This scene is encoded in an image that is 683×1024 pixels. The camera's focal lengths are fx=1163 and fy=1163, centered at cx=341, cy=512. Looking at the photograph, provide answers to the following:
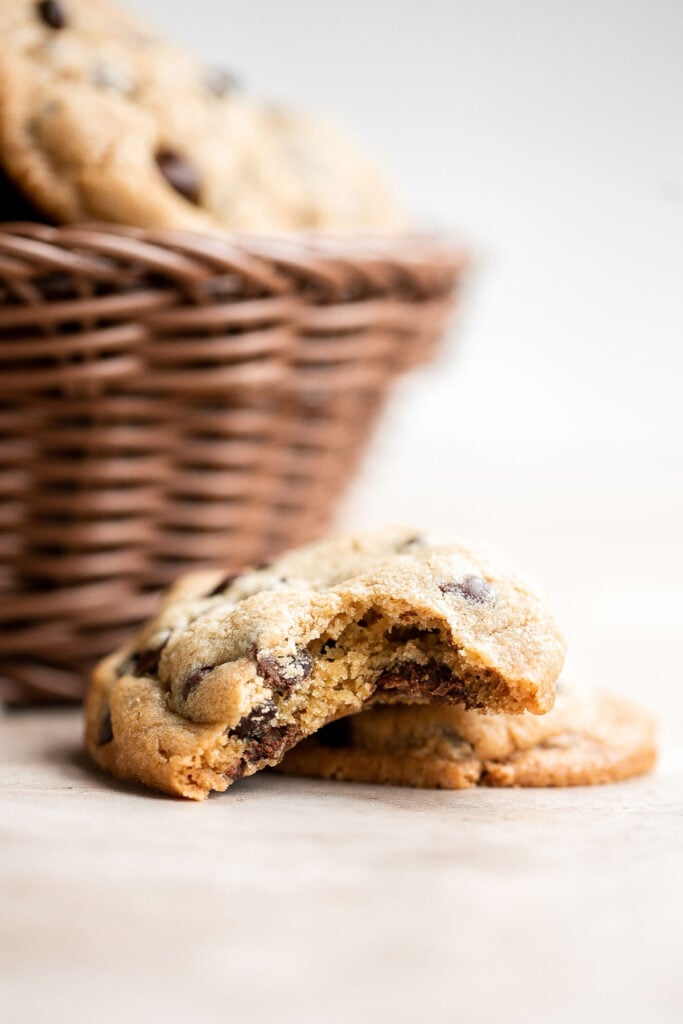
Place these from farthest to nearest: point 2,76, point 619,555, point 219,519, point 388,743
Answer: point 619,555, point 219,519, point 2,76, point 388,743

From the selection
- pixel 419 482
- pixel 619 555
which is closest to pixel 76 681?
pixel 619 555

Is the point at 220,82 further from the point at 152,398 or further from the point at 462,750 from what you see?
the point at 462,750

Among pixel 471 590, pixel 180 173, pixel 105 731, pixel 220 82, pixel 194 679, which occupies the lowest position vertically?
pixel 105 731

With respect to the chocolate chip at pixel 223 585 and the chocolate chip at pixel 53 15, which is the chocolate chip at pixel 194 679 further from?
the chocolate chip at pixel 53 15

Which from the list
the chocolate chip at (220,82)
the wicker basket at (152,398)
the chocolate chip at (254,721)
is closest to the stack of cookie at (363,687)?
the chocolate chip at (254,721)

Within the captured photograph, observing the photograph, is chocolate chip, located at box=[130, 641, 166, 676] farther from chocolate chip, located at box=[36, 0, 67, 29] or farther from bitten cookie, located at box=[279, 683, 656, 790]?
chocolate chip, located at box=[36, 0, 67, 29]

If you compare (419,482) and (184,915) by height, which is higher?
(184,915)

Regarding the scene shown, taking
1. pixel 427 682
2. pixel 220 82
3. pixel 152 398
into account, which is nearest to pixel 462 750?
pixel 427 682

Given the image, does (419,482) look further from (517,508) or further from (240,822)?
(240,822)
